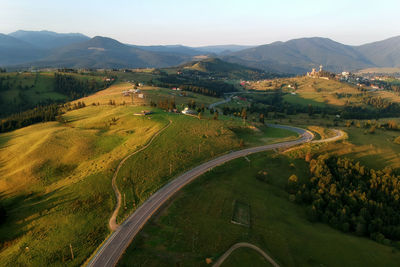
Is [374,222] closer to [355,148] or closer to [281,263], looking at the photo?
[281,263]

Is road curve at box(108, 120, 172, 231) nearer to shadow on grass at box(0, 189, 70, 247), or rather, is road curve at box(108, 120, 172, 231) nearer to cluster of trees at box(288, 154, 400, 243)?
shadow on grass at box(0, 189, 70, 247)

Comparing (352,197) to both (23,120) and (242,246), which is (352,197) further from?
(23,120)

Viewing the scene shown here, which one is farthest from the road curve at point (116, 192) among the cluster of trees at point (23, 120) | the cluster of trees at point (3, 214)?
the cluster of trees at point (23, 120)

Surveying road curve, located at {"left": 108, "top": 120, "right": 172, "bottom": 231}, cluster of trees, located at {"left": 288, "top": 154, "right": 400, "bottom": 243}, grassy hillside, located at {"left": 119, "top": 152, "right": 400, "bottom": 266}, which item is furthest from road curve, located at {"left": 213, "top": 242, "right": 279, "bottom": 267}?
cluster of trees, located at {"left": 288, "top": 154, "right": 400, "bottom": 243}

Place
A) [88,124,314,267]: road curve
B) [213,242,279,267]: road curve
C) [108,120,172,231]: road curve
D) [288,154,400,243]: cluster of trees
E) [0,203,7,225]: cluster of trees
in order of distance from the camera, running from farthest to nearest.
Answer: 1. [288,154,400,243]: cluster of trees
2. [0,203,7,225]: cluster of trees
3. [108,120,172,231]: road curve
4. [213,242,279,267]: road curve
5. [88,124,314,267]: road curve

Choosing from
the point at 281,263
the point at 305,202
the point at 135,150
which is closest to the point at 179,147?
the point at 135,150

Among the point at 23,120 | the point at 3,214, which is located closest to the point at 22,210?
the point at 3,214
